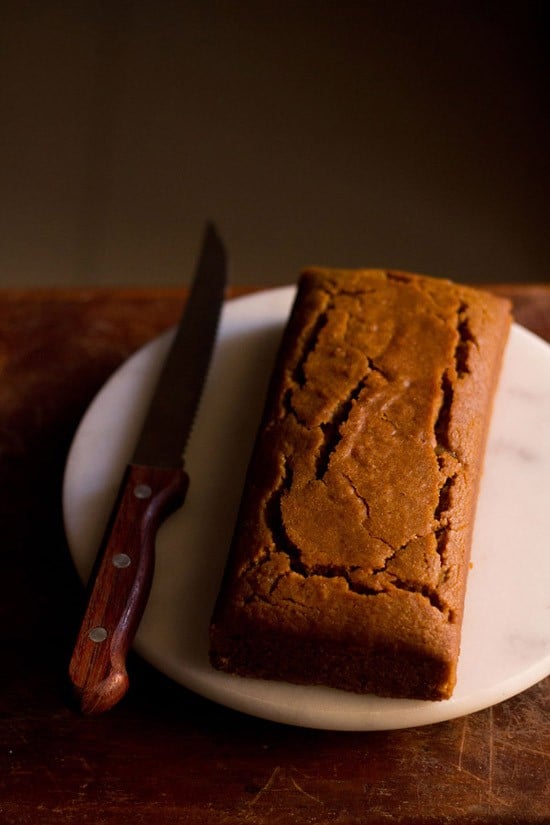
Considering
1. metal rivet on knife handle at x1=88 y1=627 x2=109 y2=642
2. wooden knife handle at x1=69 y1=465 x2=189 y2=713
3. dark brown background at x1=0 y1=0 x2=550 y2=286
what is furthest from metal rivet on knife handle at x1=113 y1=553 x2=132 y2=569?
dark brown background at x1=0 y1=0 x2=550 y2=286

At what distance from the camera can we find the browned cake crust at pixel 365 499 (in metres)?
1.28

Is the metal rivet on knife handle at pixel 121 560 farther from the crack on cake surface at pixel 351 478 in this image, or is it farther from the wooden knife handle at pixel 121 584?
the crack on cake surface at pixel 351 478

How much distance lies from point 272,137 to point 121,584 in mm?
2772

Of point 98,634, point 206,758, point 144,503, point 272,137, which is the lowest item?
point 206,758

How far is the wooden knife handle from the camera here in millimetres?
1258

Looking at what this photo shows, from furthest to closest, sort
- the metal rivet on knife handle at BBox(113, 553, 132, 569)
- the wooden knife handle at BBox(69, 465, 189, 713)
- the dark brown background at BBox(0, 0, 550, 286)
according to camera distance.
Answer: the dark brown background at BBox(0, 0, 550, 286) < the metal rivet on knife handle at BBox(113, 553, 132, 569) < the wooden knife handle at BBox(69, 465, 189, 713)

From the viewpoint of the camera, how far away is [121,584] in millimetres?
Result: 1351

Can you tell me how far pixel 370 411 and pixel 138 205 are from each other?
244 cm

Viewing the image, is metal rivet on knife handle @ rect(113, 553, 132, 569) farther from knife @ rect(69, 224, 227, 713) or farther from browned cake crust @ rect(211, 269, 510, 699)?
browned cake crust @ rect(211, 269, 510, 699)

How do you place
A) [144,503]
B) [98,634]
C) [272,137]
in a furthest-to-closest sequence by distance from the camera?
1. [272,137]
2. [144,503]
3. [98,634]

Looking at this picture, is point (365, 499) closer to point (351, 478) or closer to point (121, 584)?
point (351, 478)

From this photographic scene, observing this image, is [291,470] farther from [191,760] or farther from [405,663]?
[191,760]

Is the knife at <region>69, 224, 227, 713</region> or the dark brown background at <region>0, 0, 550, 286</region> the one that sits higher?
the dark brown background at <region>0, 0, 550, 286</region>

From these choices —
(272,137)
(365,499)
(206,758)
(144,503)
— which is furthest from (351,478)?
(272,137)
